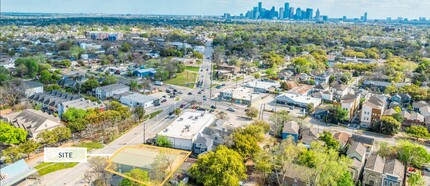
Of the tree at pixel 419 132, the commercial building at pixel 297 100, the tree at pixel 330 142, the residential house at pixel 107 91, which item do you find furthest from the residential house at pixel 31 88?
the tree at pixel 419 132

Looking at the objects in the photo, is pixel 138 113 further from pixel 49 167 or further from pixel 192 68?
pixel 192 68

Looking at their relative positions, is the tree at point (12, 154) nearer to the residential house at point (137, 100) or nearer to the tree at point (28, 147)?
the tree at point (28, 147)

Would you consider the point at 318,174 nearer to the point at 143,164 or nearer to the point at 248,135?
the point at 248,135

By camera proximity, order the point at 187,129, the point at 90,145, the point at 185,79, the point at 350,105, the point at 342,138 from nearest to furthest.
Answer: the point at 90,145 < the point at 342,138 < the point at 187,129 < the point at 350,105 < the point at 185,79

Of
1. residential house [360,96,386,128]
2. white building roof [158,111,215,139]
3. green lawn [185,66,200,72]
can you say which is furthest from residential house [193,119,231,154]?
green lawn [185,66,200,72]

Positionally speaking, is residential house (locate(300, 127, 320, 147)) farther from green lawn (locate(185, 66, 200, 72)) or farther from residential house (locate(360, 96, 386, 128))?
green lawn (locate(185, 66, 200, 72))

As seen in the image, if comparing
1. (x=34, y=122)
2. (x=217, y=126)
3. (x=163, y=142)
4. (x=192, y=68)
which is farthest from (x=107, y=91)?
(x=192, y=68)
